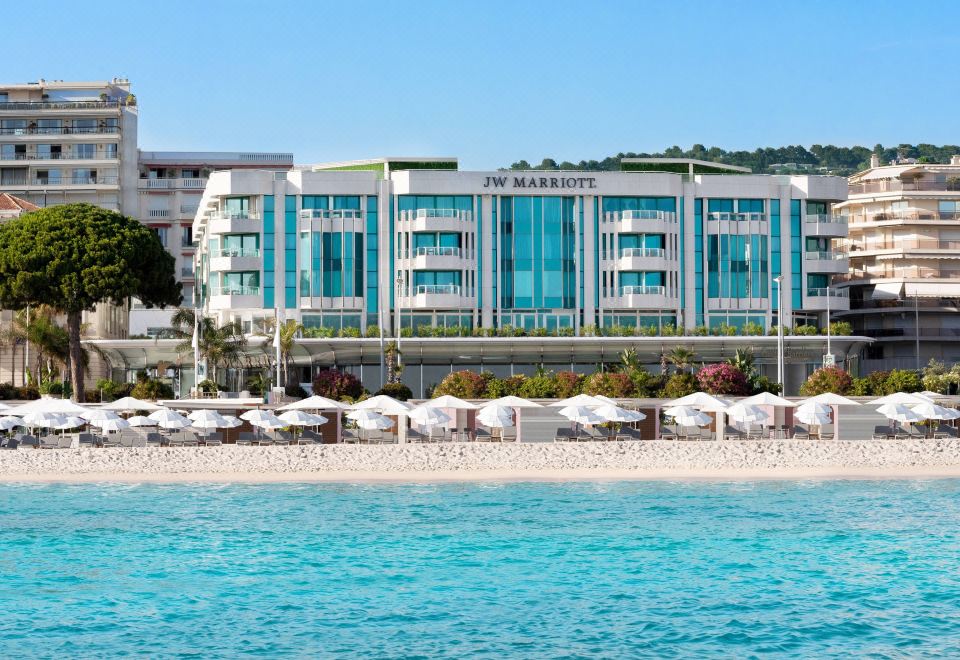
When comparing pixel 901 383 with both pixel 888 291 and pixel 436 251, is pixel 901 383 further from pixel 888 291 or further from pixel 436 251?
pixel 888 291

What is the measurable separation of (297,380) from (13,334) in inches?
731

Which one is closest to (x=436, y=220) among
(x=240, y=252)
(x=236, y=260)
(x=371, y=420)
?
(x=240, y=252)

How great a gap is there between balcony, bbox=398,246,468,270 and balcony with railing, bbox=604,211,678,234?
36.1 ft

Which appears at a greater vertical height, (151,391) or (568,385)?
(568,385)

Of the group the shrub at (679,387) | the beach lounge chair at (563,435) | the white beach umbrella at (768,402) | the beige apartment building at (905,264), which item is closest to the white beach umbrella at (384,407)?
the beach lounge chair at (563,435)

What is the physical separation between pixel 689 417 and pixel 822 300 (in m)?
41.8

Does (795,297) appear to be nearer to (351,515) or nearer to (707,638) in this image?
(351,515)

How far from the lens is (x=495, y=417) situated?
56125mm

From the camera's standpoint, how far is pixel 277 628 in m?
28.7

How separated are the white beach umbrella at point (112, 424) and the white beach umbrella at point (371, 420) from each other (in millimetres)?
9306

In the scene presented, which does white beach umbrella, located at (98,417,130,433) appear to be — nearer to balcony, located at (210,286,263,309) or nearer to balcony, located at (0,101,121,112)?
balcony, located at (210,286,263,309)

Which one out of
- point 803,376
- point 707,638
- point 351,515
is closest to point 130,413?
point 351,515

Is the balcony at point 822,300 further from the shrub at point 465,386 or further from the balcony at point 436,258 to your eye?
the shrub at point 465,386

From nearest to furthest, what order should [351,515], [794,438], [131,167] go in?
[351,515] < [794,438] < [131,167]
